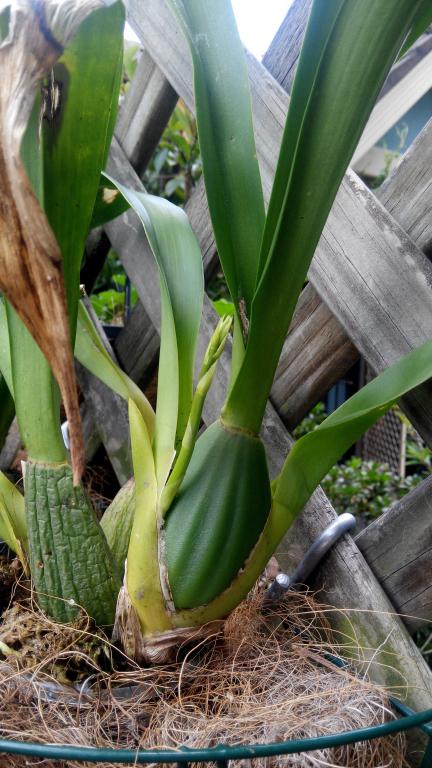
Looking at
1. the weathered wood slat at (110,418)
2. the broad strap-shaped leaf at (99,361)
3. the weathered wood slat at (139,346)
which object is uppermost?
the broad strap-shaped leaf at (99,361)

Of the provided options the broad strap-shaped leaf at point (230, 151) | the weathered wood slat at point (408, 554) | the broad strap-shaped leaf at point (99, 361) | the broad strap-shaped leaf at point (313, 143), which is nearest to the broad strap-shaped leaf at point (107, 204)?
the broad strap-shaped leaf at point (99, 361)

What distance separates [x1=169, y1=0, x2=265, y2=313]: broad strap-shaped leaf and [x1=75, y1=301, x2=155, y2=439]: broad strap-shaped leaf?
174mm

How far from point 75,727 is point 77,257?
38 cm

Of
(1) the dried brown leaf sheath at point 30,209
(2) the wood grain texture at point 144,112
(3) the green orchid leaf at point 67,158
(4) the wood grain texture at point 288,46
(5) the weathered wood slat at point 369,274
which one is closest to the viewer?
(1) the dried brown leaf sheath at point 30,209

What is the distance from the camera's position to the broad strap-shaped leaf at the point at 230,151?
0.56 metres

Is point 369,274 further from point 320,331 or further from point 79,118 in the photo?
point 79,118

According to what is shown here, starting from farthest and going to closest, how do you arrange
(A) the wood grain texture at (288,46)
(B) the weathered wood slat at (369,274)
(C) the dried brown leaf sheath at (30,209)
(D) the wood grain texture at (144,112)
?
1. (D) the wood grain texture at (144,112)
2. (A) the wood grain texture at (288,46)
3. (B) the weathered wood slat at (369,274)
4. (C) the dried brown leaf sheath at (30,209)

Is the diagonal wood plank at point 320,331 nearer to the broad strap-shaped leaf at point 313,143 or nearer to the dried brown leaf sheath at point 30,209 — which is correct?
the broad strap-shaped leaf at point 313,143

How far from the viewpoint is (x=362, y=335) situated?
66 cm

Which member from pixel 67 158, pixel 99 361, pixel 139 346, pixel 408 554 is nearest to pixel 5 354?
pixel 99 361

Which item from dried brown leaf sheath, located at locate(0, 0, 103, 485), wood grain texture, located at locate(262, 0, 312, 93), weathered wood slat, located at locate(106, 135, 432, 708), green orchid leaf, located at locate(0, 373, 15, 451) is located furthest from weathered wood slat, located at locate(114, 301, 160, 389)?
dried brown leaf sheath, located at locate(0, 0, 103, 485)

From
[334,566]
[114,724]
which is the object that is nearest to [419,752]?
[334,566]

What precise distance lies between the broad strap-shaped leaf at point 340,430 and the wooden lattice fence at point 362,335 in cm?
8

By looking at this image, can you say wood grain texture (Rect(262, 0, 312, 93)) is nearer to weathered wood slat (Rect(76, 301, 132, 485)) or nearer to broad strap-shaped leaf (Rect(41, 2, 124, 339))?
broad strap-shaped leaf (Rect(41, 2, 124, 339))
